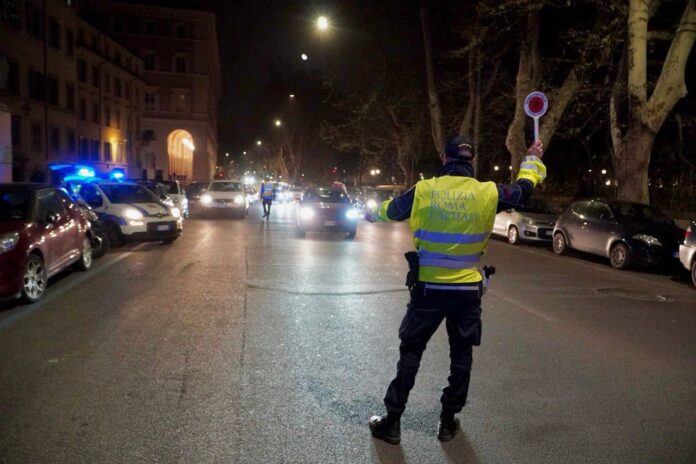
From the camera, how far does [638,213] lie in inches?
570

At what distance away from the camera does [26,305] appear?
8203mm

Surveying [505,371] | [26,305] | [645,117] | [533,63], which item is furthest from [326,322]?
[533,63]

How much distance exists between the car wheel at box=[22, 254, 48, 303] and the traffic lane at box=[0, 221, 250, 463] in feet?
0.92

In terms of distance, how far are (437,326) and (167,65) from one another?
6899cm

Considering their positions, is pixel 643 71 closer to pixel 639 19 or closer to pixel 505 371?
pixel 639 19

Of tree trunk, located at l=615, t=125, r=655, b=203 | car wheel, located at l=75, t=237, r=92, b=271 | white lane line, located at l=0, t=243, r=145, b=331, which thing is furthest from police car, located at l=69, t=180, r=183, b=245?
tree trunk, located at l=615, t=125, r=655, b=203

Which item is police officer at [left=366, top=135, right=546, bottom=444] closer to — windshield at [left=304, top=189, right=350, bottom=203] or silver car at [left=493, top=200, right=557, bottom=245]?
silver car at [left=493, top=200, right=557, bottom=245]

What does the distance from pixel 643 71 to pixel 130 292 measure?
47.1ft

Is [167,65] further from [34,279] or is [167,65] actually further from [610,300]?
[610,300]

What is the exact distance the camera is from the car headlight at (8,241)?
25.1 ft

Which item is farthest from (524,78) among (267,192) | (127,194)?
(127,194)

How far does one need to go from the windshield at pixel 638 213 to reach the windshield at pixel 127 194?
11.2m

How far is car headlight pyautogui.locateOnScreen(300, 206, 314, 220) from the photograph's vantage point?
709 inches

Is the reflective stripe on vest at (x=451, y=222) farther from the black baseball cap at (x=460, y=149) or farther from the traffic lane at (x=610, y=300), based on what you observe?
the traffic lane at (x=610, y=300)
